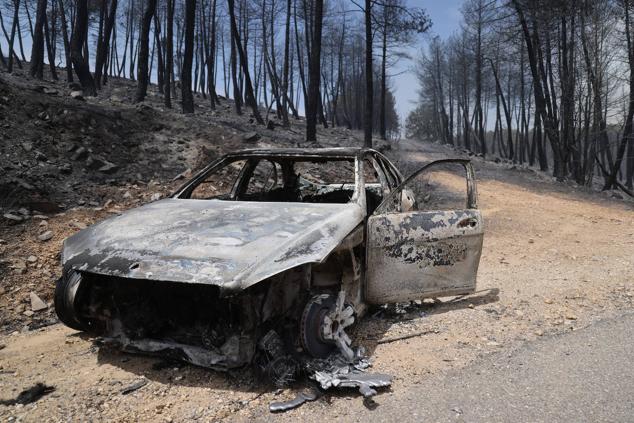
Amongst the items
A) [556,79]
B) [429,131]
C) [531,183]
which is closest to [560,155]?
[531,183]

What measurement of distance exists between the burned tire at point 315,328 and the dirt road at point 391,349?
310 mm

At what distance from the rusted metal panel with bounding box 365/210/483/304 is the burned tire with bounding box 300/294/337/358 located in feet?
2.62

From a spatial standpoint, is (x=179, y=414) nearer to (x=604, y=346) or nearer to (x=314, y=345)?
(x=314, y=345)

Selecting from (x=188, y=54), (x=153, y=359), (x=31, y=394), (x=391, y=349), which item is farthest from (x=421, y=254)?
(x=188, y=54)

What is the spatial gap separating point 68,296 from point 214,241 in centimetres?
115

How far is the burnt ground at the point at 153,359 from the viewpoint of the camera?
2904mm

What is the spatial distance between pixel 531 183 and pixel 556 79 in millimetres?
6757

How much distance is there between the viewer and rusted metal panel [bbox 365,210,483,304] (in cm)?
392

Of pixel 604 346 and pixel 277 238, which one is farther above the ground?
pixel 277 238

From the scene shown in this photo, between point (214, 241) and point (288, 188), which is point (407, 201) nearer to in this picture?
point (288, 188)

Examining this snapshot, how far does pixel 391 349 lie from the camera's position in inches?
139

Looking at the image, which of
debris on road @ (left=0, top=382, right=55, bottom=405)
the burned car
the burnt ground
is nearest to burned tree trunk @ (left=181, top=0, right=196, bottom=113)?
the burnt ground

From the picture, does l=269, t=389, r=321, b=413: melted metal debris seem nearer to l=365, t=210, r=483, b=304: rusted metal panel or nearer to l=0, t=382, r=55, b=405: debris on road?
l=365, t=210, r=483, b=304: rusted metal panel

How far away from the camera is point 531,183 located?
640 inches
